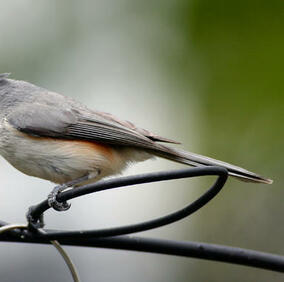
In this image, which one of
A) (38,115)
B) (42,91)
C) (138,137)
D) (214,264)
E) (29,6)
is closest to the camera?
(138,137)

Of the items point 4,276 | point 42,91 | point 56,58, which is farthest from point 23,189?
point 42,91

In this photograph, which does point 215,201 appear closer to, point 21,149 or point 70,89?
point 70,89

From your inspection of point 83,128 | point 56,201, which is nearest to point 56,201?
point 56,201

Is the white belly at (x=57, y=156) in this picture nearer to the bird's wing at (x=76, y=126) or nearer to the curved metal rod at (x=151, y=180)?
the bird's wing at (x=76, y=126)

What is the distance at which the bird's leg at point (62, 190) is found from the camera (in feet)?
13.2

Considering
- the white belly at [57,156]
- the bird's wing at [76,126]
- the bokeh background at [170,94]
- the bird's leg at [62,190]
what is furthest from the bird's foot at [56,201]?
the bokeh background at [170,94]

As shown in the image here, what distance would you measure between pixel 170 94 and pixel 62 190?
321cm

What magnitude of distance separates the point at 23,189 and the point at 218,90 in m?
2.50

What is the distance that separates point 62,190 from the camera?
441cm

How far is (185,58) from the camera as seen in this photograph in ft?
23.5

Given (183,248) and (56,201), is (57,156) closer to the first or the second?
(56,201)

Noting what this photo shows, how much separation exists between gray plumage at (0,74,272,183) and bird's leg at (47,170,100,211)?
172 millimetres

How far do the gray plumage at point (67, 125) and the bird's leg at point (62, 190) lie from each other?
0.17 m

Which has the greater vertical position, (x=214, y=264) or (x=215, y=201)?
(x=215, y=201)
